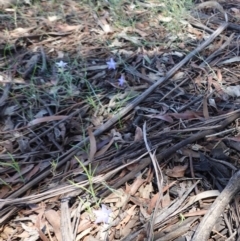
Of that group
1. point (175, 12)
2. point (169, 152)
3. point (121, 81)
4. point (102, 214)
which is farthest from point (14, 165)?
point (175, 12)

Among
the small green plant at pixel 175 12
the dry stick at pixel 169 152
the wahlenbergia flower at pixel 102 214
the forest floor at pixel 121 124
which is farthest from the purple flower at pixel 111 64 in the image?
the wahlenbergia flower at pixel 102 214

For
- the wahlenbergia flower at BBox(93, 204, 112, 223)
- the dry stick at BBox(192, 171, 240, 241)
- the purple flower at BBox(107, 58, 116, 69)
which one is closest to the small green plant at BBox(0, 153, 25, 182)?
the wahlenbergia flower at BBox(93, 204, 112, 223)

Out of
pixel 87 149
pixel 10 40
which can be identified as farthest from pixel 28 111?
pixel 10 40

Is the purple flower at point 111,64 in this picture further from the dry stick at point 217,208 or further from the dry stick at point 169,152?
the dry stick at point 217,208

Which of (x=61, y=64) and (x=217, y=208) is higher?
(x=217, y=208)

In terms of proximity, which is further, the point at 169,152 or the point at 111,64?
the point at 111,64

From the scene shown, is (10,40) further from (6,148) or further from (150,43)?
(6,148)

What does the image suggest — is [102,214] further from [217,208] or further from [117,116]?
[117,116]
